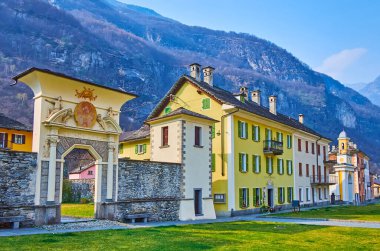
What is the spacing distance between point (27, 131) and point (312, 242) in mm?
31981

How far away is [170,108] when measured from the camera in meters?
33.7

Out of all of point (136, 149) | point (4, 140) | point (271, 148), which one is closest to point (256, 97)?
point (271, 148)

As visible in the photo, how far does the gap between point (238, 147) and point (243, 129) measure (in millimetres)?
1766

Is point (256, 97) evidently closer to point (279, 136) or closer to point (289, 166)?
point (279, 136)

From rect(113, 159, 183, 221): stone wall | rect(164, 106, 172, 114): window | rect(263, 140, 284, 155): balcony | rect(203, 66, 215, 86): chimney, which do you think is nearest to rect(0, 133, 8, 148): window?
rect(164, 106, 172, 114): window

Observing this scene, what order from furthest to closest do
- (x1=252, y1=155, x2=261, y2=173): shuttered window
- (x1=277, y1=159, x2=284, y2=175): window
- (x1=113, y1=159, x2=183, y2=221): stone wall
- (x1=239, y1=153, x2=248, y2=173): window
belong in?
(x1=277, y1=159, x2=284, y2=175): window < (x1=252, y1=155, x2=261, y2=173): shuttered window < (x1=239, y1=153, x2=248, y2=173): window < (x1=113, y1=159, x2=183, y2=221): stone wall

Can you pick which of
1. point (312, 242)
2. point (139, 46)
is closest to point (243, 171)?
point (312, 242)

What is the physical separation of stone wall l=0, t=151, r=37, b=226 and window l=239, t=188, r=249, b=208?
17.1 metres

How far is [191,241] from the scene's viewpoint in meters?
13.7

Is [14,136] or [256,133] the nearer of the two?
[256,133]

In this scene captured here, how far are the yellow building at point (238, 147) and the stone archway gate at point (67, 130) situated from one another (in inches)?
413

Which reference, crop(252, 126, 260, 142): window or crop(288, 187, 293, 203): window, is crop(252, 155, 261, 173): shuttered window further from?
crop(288, 187, 293, 203): window

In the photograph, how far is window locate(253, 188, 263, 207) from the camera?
32688 mm

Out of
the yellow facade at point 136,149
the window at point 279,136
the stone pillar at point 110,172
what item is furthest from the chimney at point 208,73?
the stone pillar at point 110,172
